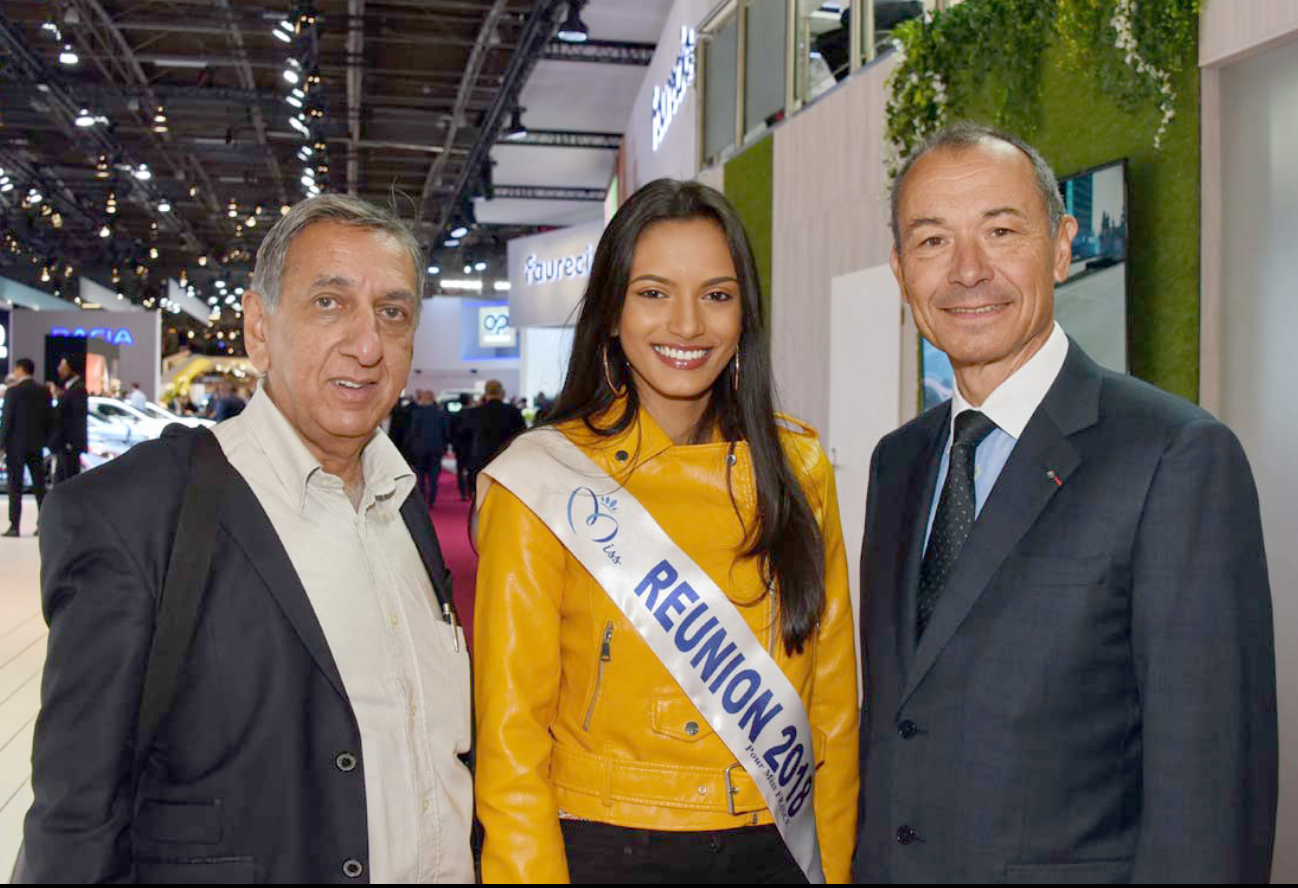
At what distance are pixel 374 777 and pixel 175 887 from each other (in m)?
0.30

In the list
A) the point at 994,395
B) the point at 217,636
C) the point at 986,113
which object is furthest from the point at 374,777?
the point at 986,113

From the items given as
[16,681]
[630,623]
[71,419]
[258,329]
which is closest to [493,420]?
[71,419]

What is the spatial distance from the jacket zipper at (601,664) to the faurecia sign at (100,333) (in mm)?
23954

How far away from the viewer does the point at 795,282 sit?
782 centimetres

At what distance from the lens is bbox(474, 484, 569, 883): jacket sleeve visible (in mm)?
1644

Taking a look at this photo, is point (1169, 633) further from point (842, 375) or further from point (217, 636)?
point (842, 375)

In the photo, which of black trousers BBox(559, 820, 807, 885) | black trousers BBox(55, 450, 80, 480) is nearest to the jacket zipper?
black trousers BBox(559, 820, 807, 885)

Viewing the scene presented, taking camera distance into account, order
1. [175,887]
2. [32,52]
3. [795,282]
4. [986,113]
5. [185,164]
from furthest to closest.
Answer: [185,164]
[32,52]
[795,282]
[986,113]
[175,887]

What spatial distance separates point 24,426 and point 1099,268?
1098 centimetres

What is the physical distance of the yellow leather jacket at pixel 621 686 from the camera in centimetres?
168

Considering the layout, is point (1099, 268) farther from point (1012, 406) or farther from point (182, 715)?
point (182, 715)

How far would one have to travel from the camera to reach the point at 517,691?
1688mm

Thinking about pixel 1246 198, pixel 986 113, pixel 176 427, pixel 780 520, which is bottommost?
pixel 780 520

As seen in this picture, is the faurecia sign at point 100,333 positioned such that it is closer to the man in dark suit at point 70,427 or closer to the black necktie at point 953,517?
the man in dark suit at point 70,427
